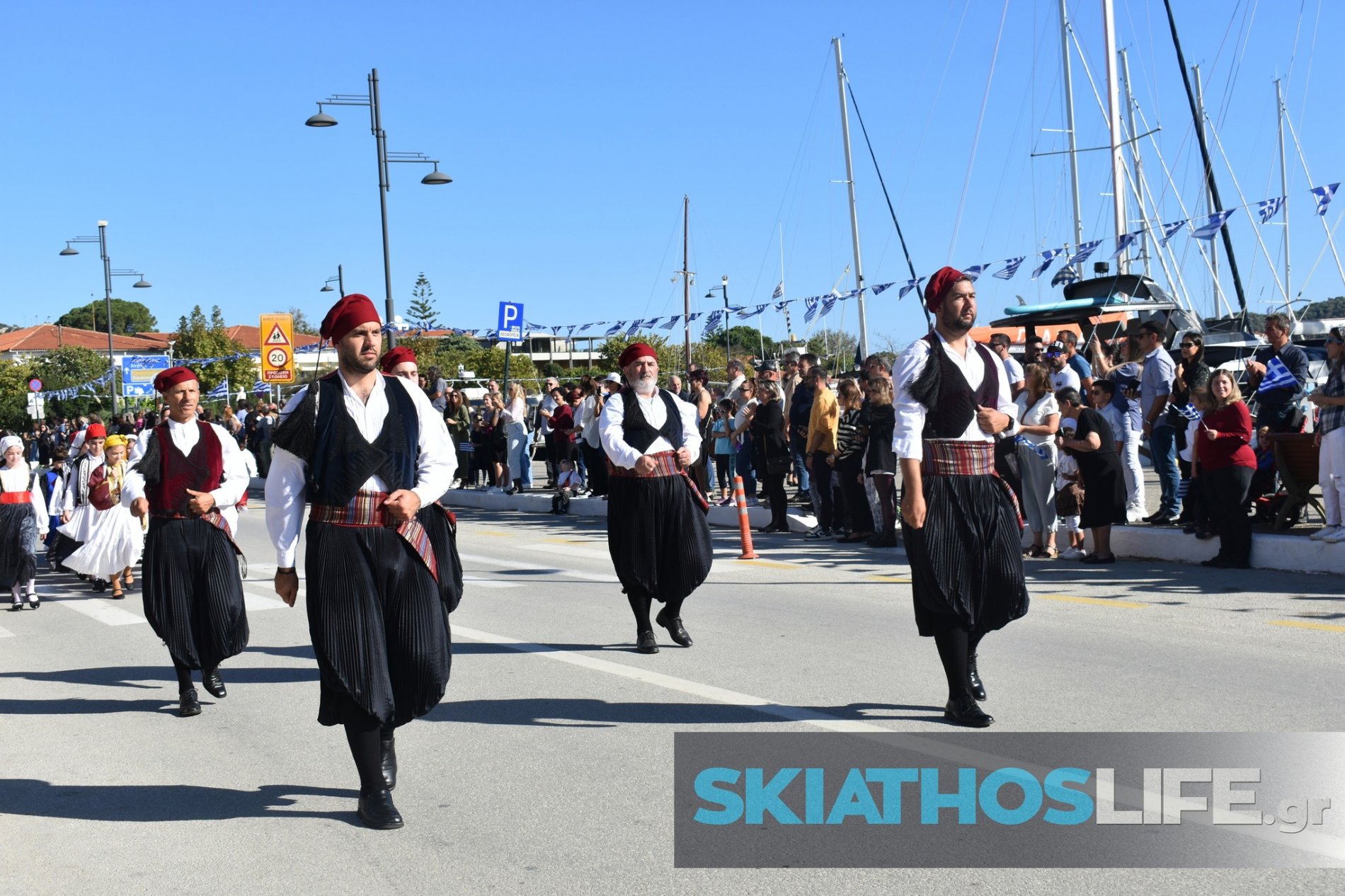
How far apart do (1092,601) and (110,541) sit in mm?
9022

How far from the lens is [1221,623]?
9.13m

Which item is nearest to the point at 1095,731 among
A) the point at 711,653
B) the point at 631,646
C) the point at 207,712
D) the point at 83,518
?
the point at 711,653

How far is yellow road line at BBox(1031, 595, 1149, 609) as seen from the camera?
10.1 metres

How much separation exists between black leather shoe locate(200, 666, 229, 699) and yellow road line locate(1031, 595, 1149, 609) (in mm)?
5955

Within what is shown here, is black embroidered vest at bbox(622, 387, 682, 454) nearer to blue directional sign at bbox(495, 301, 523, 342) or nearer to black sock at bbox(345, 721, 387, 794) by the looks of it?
black sock at bbox(345, 721, 387, 794)

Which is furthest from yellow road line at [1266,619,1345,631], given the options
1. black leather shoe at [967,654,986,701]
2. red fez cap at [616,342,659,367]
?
red fez cap at [616,342,659,367]

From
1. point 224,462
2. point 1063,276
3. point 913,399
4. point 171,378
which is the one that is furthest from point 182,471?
point 1063,276

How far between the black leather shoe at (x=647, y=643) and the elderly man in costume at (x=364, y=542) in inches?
135

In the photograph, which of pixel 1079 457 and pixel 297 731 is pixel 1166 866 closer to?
pixel 297 731

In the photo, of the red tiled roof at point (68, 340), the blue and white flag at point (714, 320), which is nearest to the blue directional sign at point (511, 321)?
the blue and white flag at point (714, 320)

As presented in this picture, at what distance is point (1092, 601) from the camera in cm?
1044

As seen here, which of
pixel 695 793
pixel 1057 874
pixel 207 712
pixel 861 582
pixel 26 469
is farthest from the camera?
pixel 26 469

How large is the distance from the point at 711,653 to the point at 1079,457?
17.3 feet

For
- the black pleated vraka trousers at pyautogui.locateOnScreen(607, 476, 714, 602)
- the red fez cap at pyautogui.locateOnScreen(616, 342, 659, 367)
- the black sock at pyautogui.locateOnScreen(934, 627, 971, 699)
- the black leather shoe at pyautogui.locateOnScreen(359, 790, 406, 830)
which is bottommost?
the black leather shoe at pyautogui.locateOnScreen(359, 790, 406, 830)
